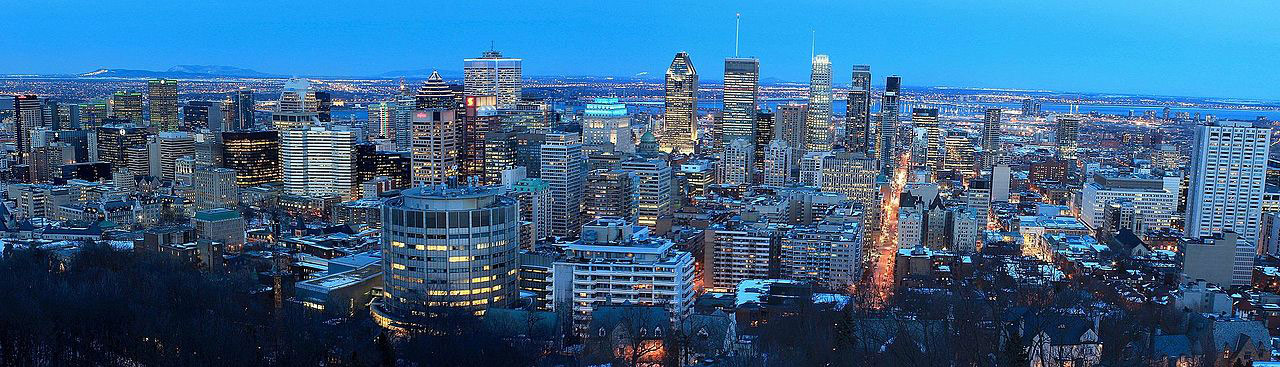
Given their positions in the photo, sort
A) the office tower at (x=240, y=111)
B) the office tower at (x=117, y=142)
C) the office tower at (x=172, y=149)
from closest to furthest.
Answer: the office tower at (x=172, y=149) < the office tower at (x=117, y=142) < the office tower at (x=240, y=111)

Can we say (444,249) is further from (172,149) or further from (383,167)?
(172,149)

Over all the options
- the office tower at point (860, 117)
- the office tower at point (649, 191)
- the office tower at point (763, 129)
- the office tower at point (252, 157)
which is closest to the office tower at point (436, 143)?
the office tower at point (649, 191)

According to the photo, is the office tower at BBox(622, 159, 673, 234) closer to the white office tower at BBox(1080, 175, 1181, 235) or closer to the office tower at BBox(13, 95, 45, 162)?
the white office tower at BBox(1080, 175, 1181, 235)

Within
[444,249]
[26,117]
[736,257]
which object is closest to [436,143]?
[736,257]

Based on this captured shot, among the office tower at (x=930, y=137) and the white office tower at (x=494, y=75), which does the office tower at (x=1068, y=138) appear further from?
the white office tower at (x=494, y=75)

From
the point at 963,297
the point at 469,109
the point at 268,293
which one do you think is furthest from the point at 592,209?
the point at 963,297

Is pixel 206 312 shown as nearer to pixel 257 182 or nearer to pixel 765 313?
pixel 765 313

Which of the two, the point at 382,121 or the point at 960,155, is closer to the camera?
the point at 960,155
